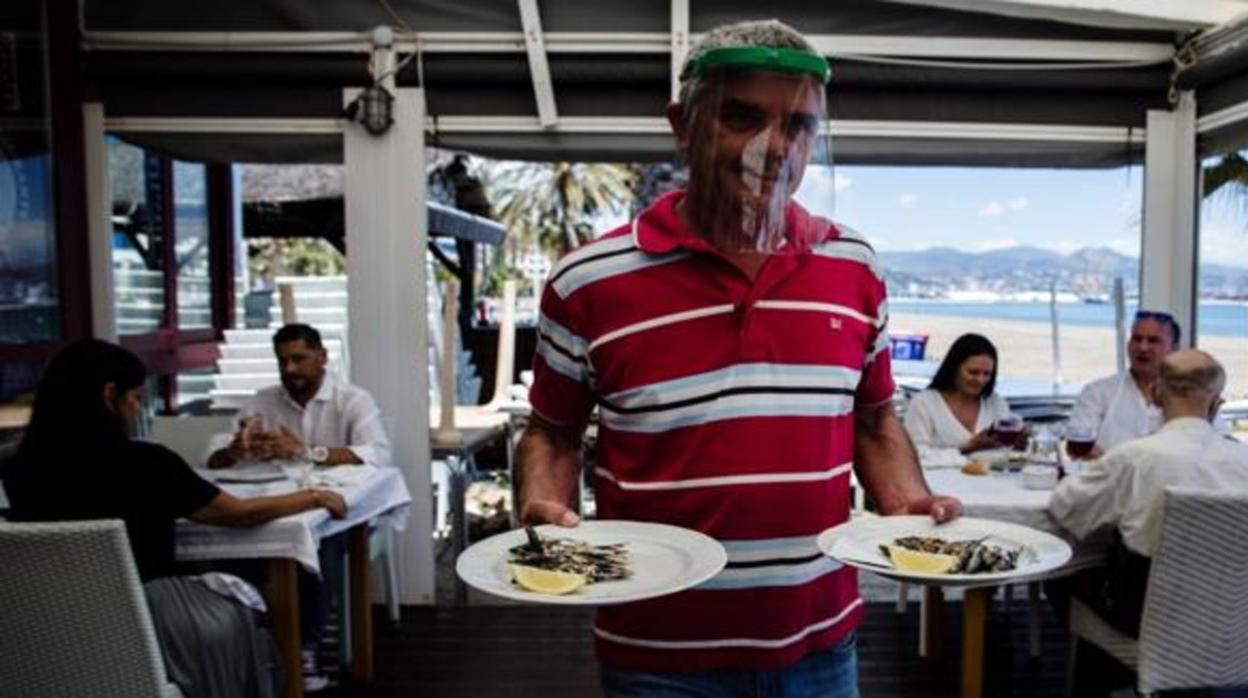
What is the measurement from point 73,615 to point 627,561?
4.87 feet

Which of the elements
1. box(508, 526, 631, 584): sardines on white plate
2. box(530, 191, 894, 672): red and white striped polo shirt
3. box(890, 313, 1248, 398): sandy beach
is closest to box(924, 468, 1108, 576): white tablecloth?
box(530, 191, 894, 672): red and white striped polo shirt

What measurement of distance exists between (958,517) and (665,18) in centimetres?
315

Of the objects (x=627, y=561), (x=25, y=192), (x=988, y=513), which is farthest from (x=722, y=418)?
(x=25, y=192)

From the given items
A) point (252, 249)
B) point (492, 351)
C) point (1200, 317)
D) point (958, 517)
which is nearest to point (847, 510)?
point (958, 517)

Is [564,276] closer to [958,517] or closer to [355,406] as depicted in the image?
[958,517]

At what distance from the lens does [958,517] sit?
4.28 ft

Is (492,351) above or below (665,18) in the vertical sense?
below

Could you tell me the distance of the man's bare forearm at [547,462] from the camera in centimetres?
126

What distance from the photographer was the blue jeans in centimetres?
112

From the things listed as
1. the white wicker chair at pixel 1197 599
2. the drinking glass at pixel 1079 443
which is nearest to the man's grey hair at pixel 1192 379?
the white wicker chair at pixel 1197 599

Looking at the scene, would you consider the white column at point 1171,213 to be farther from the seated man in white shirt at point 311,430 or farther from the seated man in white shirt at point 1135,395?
the seated man in white shirt at point 311,430

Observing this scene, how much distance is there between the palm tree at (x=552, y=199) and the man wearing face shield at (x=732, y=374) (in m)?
19.3

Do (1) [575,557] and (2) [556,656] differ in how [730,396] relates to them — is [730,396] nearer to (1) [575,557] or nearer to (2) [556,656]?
(1) [575,557]

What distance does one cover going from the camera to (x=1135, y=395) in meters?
3.82
